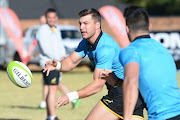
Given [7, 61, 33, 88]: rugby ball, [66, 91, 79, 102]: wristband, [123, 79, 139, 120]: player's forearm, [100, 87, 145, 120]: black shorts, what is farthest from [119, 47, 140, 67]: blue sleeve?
[7, 61, 33, 88]: rugby ball

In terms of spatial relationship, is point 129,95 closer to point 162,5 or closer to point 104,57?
point 104,57

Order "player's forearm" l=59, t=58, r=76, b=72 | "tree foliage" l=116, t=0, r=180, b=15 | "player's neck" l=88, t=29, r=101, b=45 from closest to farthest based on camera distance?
"player's neck" l=88, t=29, r=101, b=45 → "player's forearm" l=59, t=58, r=76, b=72 → "tree foliage" l=116, t=0, r=180, b=15

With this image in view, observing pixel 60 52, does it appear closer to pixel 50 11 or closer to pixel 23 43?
pixel 50 11

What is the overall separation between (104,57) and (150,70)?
1296mm

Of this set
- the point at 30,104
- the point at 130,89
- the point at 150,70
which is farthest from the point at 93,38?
the point at 30,104

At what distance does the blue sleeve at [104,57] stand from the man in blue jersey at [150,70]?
113cm

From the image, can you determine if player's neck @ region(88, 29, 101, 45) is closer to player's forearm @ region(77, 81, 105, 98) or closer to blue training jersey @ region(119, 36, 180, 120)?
player's forearm @ region(77, 81, 105, 98)

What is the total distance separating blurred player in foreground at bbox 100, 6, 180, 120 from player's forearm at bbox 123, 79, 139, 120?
10cm

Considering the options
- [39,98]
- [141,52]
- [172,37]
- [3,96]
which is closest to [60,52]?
[39,98]

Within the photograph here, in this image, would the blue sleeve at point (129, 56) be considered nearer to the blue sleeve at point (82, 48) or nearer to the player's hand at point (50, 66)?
the player's hand at point (50, 66)

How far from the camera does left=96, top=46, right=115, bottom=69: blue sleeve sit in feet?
17.0

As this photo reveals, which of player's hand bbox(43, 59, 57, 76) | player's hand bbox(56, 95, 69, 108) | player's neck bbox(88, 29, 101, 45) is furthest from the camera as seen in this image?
player's neck bbox(88, 29, 101, 45)

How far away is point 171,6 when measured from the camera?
128 ft

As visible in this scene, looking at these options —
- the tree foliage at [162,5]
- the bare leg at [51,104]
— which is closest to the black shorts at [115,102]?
the bare leg at [51,104]
